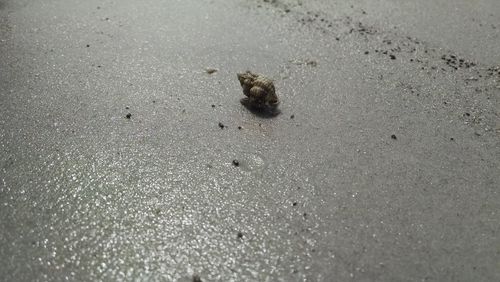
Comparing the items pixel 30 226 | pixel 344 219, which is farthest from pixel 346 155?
pixel 30 226

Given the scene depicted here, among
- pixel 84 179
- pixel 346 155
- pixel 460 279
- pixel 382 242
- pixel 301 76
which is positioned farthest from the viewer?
pixel 301 76

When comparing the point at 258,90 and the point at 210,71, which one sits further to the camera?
the point at 210,71

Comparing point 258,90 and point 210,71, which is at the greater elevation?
point 258,90

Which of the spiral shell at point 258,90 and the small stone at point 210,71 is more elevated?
the spiral shell at point 258,90

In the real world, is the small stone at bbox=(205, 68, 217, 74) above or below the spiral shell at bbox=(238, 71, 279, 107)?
below

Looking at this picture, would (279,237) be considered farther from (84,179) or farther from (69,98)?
(69,98)

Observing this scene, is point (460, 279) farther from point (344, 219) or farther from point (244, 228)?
point (244, 228)

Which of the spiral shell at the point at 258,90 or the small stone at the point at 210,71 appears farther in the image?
the small stone at the point at 210,71

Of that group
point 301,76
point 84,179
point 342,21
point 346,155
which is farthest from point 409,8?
point 84,179

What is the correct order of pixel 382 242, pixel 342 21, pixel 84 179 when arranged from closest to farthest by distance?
pixel 382 242, pixel 84 179, pixel 342 21

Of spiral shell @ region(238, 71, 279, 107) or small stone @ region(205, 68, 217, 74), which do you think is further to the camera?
small stone @ region(205, 68, 217, 74)

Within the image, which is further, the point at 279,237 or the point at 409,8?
the point at 409,8
